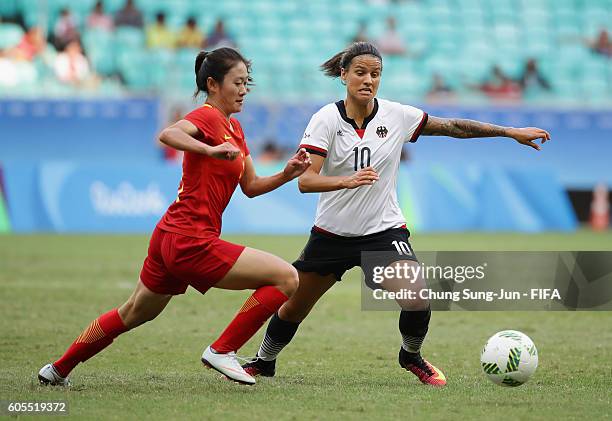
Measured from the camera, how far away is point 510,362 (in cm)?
716

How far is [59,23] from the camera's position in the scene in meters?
25.2

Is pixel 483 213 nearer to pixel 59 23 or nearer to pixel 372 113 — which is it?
pixel 59 23

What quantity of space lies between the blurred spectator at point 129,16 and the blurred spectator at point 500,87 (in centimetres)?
859

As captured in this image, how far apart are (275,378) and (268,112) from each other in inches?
636

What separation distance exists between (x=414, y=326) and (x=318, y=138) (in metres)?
1.49

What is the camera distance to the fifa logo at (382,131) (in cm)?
762

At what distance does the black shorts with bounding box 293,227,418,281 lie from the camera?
24.7 feet

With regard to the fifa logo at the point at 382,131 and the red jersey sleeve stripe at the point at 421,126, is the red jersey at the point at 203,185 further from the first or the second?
the red jersey sleeve stripe at the point at 421,126

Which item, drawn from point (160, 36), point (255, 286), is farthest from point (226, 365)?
point (160, 36)

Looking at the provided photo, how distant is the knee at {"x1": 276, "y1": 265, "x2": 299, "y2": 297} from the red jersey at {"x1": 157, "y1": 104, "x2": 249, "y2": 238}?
0.51 m

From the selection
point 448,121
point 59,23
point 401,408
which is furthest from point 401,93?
point 401,408

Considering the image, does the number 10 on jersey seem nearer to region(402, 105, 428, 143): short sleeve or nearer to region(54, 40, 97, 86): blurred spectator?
region(402, 105, 428, 143): short sleeve

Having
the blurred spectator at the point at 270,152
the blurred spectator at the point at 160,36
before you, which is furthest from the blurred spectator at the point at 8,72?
the blurred spectator at the point at 270,152

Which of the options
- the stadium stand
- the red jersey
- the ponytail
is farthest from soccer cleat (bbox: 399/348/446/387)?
the stadium stand
